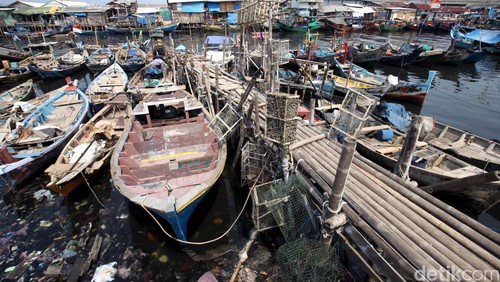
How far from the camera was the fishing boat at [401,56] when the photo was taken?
25375mm

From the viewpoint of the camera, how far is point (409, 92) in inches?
688

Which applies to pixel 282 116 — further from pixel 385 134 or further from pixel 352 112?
pixel 385 134

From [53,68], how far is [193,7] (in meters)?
34.6

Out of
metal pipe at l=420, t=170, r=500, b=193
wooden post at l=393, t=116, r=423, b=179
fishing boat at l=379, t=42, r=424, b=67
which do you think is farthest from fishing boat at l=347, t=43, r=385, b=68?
metal pipe at l=420, t=170, r=500, b=193

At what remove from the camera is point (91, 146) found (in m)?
10.9

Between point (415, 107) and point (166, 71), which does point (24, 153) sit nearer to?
point (166, 71)

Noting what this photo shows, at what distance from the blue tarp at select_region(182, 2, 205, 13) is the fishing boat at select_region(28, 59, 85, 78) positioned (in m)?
31.6

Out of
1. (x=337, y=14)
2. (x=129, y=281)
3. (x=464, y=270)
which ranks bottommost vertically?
(x=129, y=281)

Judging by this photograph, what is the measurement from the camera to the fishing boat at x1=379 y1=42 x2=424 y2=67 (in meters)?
25.4

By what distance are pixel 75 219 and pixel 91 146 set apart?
3443 mm

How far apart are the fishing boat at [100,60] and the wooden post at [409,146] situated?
89.4 ft

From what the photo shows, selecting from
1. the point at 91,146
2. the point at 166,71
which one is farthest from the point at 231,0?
the point at 91,146

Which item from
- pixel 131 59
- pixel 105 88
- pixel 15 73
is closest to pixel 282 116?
pixel 105 88

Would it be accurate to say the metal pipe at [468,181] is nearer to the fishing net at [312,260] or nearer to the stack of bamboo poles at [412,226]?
the stack of bamboo poles at [412,226]
